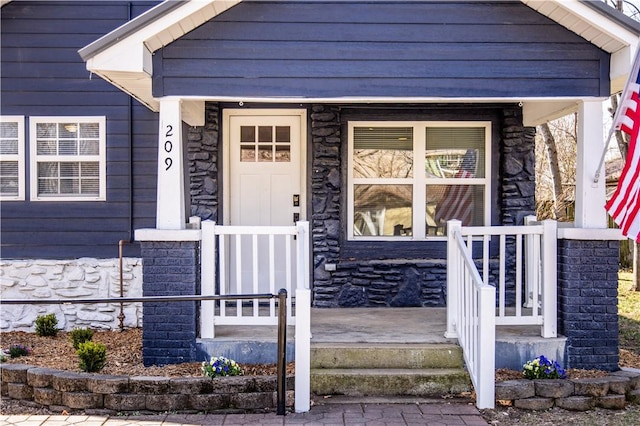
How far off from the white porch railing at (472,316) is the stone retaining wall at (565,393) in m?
A: 0.25

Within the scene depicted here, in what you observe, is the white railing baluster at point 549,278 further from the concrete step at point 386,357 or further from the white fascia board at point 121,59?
the white fascia board at point 121,59

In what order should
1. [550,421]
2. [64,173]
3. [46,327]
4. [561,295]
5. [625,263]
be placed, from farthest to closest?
[625,263]
[64,173]
[46,327]
[561,295]
[550,421]

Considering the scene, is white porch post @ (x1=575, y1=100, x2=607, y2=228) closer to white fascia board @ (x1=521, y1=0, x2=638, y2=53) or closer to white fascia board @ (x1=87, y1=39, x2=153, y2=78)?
white fascia board @ (x1=521, y1=0, x2=638, y2=53)

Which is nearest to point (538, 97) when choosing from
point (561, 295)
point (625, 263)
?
point (561, 295)

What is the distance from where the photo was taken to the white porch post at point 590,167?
5.52 meters

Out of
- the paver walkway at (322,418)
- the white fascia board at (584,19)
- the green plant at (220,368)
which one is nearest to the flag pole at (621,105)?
the white fascia board at (584,19)

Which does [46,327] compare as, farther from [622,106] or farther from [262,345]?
[622,106]

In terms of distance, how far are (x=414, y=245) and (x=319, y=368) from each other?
256 cm

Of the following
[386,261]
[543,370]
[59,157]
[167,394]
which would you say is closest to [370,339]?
[543,370]

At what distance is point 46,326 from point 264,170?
305 cm

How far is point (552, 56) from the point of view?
557 centimetres

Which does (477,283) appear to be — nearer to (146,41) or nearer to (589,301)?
(589,301)

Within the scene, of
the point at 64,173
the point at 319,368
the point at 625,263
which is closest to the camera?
the point at 319,368

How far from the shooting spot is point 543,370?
5254mm
